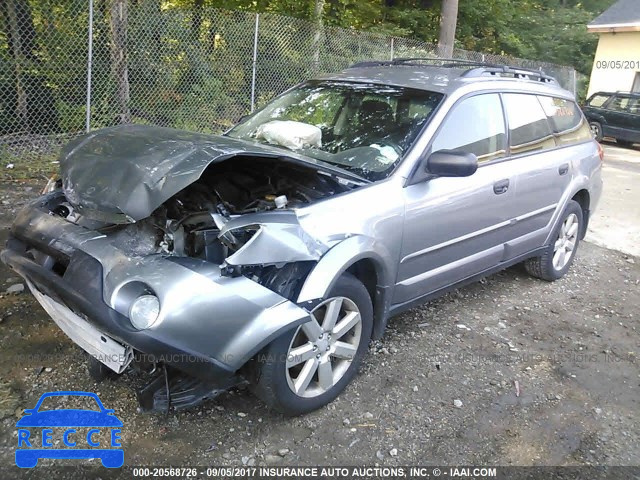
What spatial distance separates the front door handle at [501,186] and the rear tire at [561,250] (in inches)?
44.2

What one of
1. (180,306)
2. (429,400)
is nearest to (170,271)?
(180,306)

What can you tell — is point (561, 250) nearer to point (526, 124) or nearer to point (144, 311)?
point (526, 124)

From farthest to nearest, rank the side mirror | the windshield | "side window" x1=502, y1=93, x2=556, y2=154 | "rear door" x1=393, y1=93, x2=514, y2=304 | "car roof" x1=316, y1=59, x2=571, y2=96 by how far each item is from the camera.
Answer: "side window" x1=502, y1=93, x2=556, y2=154, "car roof" x1=316, y1=59, x2=571, y2=96, the windshield, "rear door" x1=393, y1=93, x2=514, y2=304, the side mirror

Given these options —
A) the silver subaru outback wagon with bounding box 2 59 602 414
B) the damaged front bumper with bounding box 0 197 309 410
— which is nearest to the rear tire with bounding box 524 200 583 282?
the silver subaru outback wagon with bounding box 2 59 602 414

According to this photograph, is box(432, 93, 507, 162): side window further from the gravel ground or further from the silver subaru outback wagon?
the gravel ground

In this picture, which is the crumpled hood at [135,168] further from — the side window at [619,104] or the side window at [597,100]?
the side window at [597,100]

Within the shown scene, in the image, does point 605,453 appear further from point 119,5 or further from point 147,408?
point 119,5

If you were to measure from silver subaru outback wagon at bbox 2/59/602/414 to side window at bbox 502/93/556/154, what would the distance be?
0.08ft

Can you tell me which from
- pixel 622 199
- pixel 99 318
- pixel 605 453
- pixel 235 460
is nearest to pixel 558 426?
pixel 605 453

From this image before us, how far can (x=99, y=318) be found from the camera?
223cm

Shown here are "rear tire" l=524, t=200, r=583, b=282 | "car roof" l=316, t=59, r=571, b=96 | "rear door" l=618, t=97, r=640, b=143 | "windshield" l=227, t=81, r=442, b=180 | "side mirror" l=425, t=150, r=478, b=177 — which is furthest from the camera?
"rear door" l=618, t=97, r=640, b=143

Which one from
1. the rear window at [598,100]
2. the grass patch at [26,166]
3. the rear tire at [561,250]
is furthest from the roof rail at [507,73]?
the rear window at [598,100]

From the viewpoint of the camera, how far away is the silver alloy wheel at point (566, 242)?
492 centimetres

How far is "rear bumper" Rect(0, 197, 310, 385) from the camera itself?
2211 mm
